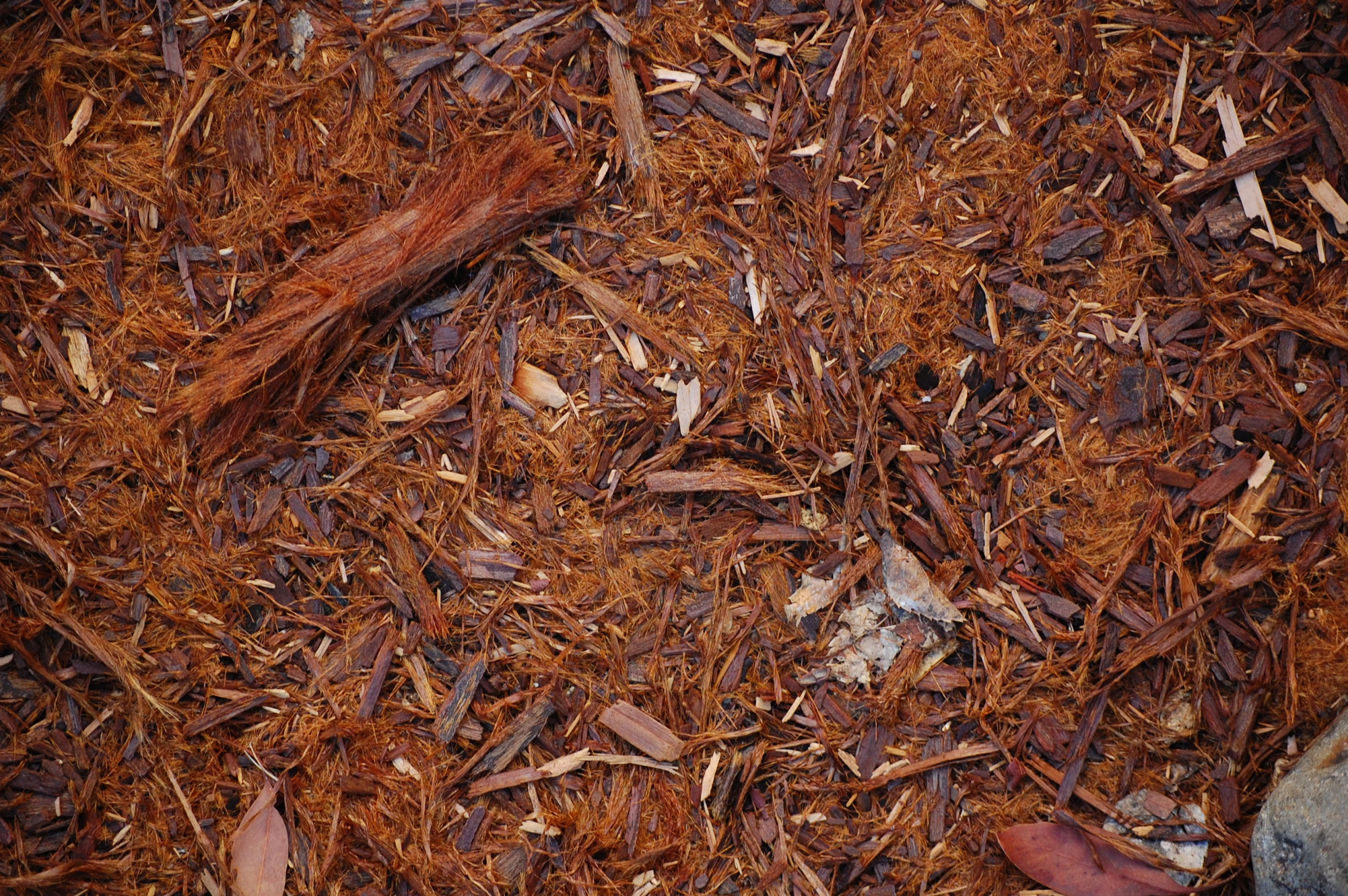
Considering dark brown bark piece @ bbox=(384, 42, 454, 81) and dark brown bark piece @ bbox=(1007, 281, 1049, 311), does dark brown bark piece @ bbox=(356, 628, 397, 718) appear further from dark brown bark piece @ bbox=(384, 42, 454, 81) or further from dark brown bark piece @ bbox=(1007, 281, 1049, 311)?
→ dark brown bark piece @ bbox=(1007, 281, 1049, 311)

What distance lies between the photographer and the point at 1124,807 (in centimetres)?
185

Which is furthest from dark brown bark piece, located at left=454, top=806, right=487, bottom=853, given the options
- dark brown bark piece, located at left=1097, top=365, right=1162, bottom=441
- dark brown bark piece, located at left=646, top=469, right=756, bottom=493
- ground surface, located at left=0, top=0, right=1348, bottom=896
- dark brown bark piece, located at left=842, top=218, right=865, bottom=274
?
dark brown bark piece, located at left=1097, top=365, right=1162, bottom=441

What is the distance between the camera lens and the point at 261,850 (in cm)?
194

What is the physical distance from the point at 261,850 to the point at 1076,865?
1.95 m

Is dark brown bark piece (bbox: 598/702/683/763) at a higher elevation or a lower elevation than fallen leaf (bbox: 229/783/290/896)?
higher

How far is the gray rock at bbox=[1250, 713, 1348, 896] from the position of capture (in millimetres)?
1589

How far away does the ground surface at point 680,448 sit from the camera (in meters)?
1.88

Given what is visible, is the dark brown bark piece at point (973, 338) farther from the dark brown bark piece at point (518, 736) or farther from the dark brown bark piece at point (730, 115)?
the dark brown bark piece at point (518, 736)

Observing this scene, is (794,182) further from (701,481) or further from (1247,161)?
(1247,161)

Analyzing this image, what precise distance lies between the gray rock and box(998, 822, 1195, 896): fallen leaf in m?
0.22

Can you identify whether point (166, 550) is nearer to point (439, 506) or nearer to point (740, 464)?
point (439, 506)

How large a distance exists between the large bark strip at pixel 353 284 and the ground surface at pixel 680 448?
0.06 m

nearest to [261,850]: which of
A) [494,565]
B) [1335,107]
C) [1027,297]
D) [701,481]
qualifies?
[494,565]

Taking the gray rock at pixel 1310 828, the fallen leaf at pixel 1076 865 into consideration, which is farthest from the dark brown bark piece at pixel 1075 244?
the fallen leaf at pixel 1076 865
